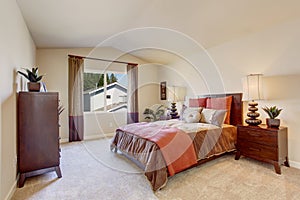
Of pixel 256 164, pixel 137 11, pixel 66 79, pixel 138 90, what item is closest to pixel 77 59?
pixel 66 79

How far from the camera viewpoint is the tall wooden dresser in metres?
2.40

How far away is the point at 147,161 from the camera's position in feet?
8.02

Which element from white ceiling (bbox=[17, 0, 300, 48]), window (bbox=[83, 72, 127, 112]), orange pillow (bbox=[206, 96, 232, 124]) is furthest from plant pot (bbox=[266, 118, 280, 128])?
window (bbox=[83, 72, 127, 112])

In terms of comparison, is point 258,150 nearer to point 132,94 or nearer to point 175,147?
point 175,147

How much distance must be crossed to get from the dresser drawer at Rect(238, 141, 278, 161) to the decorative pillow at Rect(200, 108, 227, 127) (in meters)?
0.51

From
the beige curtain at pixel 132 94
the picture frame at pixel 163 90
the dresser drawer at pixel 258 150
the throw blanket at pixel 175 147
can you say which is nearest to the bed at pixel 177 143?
the throw blanket at pixel 175 147

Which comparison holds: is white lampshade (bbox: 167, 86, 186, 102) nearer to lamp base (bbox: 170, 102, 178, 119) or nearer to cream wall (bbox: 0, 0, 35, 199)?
lamp base (bbox: 170, 102, 178, 119)

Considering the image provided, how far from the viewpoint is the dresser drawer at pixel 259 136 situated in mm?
2721

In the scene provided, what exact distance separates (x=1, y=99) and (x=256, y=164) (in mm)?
3725

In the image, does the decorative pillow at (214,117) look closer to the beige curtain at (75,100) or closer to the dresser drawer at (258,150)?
the dresser drawer at (258,150)

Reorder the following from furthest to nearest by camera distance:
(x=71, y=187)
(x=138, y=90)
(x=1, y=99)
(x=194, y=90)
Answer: (x=138, y=90) < (x=194, y=90) < (x=71, y=187) < (x=1, y=99)

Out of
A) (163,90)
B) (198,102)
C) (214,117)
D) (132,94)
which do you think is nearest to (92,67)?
(132,94)

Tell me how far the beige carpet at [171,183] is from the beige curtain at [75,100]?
5.61 ft

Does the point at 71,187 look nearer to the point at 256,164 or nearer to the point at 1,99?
the point at 1,99
